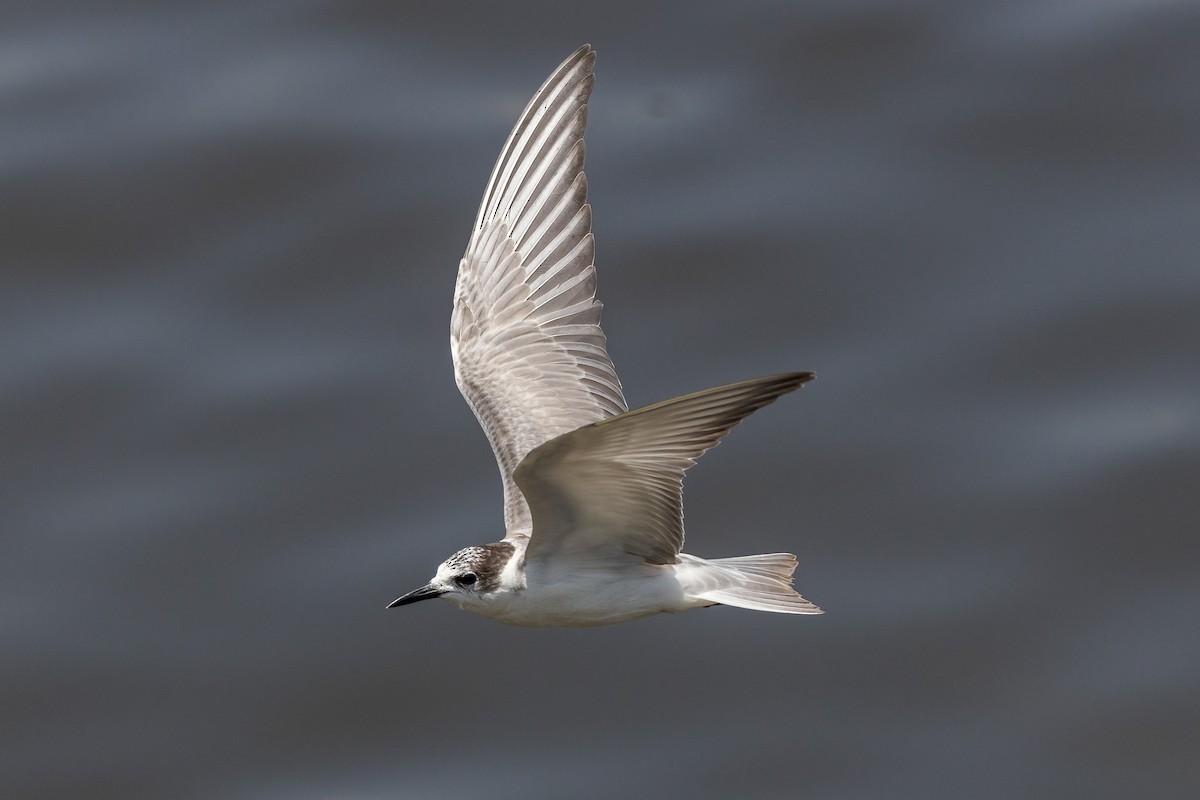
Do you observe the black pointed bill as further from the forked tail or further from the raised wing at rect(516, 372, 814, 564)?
the forked tail

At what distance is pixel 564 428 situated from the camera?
374 inches

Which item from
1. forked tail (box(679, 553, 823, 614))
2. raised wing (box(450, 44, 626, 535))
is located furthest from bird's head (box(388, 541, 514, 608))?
raised wing (box(450, 44, 626, 535))

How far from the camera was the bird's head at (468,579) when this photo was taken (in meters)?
8.63

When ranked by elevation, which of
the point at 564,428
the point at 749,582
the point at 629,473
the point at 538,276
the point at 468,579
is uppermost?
the point at 538,276

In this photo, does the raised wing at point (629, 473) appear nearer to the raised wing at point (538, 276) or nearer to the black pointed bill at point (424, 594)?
the black pointed bill at point (424, 594)

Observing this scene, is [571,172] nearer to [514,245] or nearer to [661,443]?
[514,245]

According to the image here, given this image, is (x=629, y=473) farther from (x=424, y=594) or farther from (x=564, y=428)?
(x=564, y=428)

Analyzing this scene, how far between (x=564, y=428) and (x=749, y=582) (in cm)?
129

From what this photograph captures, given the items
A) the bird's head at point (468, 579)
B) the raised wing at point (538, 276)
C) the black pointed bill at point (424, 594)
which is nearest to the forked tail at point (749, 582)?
the bird's head at point (468, 579)

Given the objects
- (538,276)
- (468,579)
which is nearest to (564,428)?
(538,276)

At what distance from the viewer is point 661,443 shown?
7977 mm

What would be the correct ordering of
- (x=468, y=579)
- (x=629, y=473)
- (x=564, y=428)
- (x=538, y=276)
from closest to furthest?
(x=629, y=473) < (x=468, y=579) < (x=564, y=428) < (x=538, y=276)

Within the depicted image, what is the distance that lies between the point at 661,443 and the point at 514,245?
2.57 m

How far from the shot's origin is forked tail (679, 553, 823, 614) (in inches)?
334
